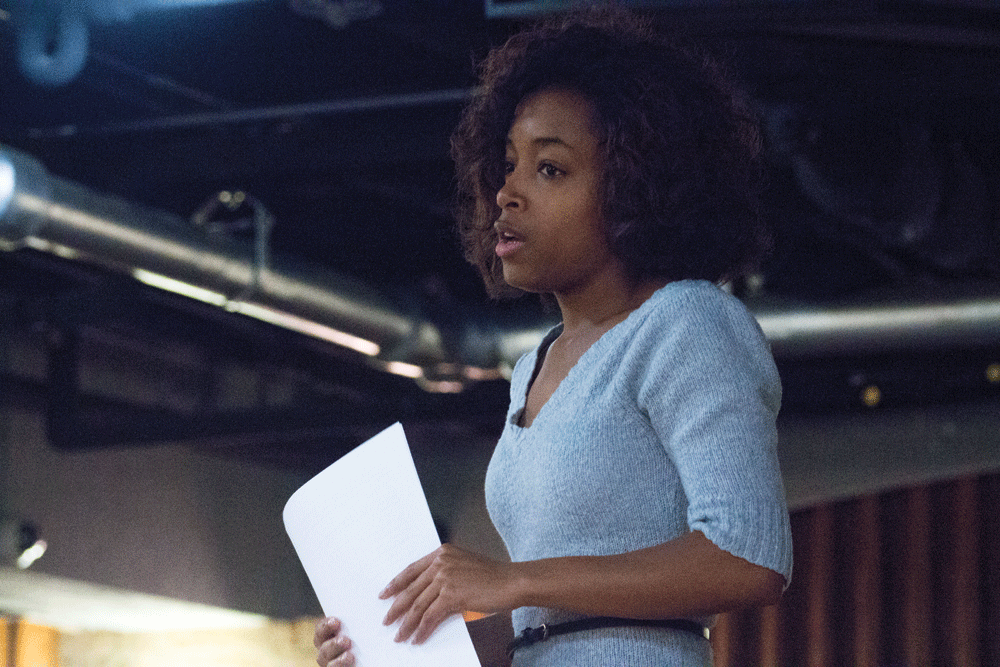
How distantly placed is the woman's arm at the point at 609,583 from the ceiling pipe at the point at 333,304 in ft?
8.76

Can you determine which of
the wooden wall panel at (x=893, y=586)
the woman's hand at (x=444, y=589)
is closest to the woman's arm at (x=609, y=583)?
the woman's hand at (x=444, y=589)

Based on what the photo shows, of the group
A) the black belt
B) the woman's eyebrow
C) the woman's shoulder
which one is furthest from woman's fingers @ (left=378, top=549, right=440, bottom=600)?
the woman's eyebrow

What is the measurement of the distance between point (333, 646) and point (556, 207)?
1.22 feet

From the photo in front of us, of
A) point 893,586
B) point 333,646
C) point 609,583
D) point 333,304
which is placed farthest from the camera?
point 893,586

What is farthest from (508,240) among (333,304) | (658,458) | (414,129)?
(333,304)

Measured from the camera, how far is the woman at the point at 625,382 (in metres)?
0.91

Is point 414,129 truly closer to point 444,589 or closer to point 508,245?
point 508,245

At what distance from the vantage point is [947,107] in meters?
3.42

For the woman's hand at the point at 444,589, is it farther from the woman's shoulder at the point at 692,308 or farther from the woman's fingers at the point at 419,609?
the woman's shoulder at the point at 692,308

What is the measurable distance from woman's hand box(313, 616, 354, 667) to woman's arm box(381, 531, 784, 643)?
0.31 feet

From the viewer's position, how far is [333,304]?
439cm

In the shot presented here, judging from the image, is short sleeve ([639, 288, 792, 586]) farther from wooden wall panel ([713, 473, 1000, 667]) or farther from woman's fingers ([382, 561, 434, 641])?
wooden wall panel ([713, 473, 1000, 667])

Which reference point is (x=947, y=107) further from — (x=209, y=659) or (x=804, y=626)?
(x=209, y=659)

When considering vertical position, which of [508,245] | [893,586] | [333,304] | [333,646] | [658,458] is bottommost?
[893,586]
